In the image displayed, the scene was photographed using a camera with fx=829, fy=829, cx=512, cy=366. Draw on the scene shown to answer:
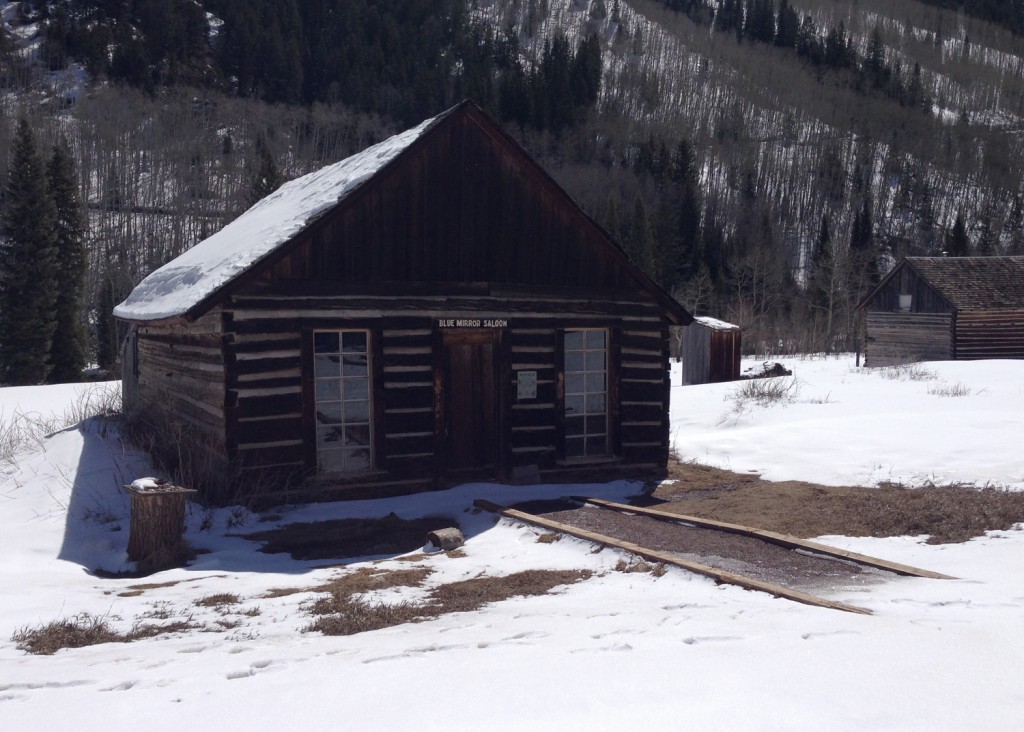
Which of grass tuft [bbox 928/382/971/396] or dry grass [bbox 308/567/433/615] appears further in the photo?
grass tuft [bbox 928/382/971/396]

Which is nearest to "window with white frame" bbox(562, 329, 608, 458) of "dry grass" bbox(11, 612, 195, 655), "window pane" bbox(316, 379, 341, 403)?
"window pane" bbox(316, 379, 341, 403)

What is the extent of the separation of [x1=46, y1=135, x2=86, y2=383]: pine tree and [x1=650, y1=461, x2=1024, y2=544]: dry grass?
3264 cm

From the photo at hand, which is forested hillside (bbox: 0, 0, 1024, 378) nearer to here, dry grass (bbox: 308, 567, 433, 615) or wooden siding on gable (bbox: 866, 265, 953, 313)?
wooden siding on gable (bbox: 866, 265, 953, 313)

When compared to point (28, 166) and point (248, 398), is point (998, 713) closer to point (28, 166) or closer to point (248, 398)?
point (248, 398)

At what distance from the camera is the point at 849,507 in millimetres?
10164

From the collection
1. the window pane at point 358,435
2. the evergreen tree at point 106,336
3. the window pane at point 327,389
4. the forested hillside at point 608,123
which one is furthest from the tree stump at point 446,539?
the forested hillside at point 608,123

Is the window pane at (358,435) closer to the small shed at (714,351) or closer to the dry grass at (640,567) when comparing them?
the dry grass at (640,567)

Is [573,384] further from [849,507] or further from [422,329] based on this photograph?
[849,507]

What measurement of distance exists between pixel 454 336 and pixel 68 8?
99420 mm

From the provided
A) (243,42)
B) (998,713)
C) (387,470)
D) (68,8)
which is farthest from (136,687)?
(68,8)

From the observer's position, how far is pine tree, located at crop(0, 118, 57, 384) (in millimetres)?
34969

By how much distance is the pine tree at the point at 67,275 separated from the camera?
36.9 meters

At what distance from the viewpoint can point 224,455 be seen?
10.4m

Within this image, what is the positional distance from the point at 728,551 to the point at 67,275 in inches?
1487
